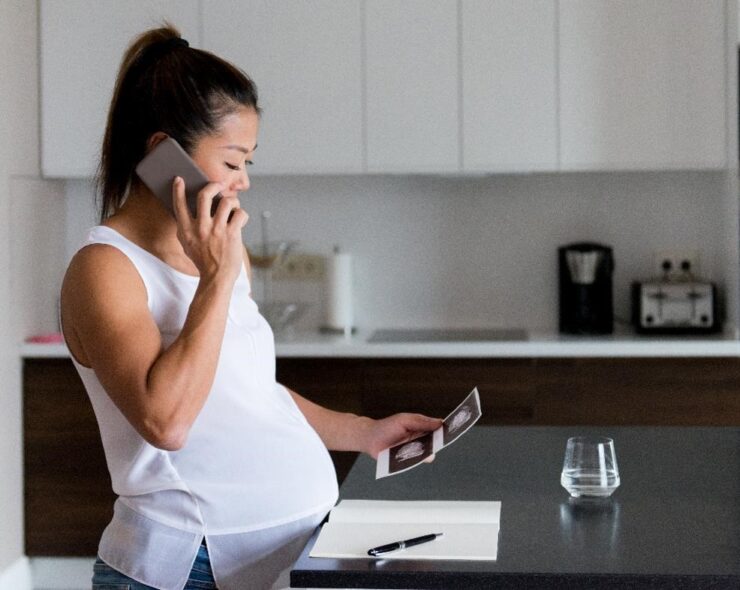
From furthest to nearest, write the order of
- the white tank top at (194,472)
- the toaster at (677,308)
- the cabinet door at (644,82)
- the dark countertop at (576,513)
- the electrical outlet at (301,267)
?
1. the electrical outlet at (301,267)
2. the toaster at (677,308)
3. the cabinet door at (644,82)
4. the white tank top at (194,472)
5. the dark countertop at (576,513)

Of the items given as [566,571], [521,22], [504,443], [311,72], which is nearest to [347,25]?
[311,72]

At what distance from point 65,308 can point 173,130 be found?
0.27 m

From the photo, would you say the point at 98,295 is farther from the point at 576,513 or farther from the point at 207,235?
the point at 576,513

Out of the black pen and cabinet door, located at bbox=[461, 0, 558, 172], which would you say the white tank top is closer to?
the black pen

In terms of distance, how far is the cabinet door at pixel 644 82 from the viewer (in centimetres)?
364

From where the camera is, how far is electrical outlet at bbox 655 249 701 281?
4000 mm

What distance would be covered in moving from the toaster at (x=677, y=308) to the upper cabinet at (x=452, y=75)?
15.9 inches

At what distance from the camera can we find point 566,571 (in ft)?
4.16

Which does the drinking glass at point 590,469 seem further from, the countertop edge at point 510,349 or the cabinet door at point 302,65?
the cabinet door at point 302,65

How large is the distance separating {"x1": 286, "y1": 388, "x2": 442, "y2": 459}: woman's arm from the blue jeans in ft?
1.14

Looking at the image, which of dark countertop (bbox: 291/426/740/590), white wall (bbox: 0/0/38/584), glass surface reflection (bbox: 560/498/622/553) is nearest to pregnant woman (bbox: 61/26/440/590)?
dark countertop (bbox: 291/426/740/590)

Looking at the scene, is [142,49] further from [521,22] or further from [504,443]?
[521,22]

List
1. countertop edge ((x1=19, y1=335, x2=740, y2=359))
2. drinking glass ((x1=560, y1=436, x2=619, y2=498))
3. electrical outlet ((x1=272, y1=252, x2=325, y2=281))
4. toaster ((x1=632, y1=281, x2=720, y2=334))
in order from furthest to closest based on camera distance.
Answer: electrical outlet ((x1=272, y1=252, x2=325, y2=281)) → toaster ((x1=632, y1=281, x2=720, y2=334)) → countertop edge ((x1=19, y1=335, x2=740, y2=359)) → drinking glass ((x1=560, y1=436, x2=619, y2=498))

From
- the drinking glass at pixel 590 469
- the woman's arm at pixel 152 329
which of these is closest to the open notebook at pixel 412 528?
the drinking glass at pixel 590 469
